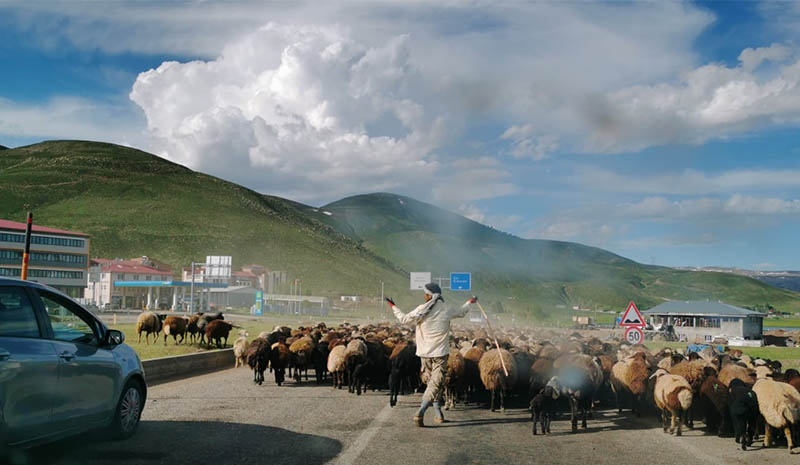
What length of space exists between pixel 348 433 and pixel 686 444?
511 centimetres

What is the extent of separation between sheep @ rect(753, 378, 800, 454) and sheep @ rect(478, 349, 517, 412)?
14.7ft

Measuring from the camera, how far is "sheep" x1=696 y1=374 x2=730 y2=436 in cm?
1071

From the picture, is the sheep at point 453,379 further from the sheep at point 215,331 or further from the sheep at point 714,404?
the sheep at point 215,331

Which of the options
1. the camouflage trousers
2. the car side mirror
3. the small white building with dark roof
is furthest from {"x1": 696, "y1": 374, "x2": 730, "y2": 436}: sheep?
the small white building with dark roof

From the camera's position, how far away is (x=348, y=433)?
9391 mm

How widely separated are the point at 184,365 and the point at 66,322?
11.3m

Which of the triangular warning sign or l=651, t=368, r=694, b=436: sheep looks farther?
the triangular warning sign

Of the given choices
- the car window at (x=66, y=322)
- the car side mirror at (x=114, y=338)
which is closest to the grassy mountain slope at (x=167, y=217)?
the car side mirror at (x=114, y=338)

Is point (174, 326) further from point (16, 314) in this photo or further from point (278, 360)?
point (16, 314)

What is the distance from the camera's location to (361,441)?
8812mm

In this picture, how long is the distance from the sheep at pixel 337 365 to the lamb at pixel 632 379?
20.1 feet

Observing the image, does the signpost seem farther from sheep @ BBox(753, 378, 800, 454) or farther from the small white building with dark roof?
the small white building with dark roof

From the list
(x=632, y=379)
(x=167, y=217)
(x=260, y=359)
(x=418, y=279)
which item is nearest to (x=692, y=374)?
(x=632, y=379)

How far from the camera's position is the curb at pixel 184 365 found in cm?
1591
